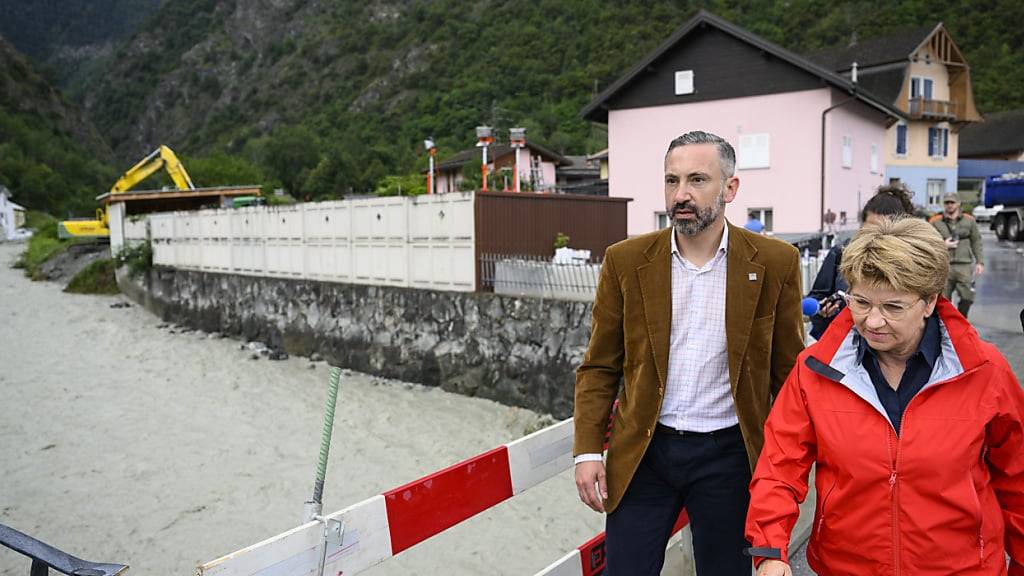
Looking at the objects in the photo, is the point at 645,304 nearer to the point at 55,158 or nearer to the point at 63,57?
the point at 55,158

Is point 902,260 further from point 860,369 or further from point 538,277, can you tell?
point 538,277

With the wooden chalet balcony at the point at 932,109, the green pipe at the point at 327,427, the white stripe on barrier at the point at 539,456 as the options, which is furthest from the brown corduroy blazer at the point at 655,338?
the wooden chalet balcony at the point at 932,109

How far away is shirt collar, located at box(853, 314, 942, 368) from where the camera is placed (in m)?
2.15

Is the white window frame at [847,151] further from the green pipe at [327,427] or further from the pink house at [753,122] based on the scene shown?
the green pipe at [327,427]

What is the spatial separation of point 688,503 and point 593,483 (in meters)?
0.32

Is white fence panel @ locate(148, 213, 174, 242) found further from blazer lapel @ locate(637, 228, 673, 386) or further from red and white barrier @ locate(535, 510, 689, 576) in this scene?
blazer lapel @ locate(637, 228, 673, 386)

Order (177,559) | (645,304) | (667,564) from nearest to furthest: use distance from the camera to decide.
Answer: (645,304) → (667,564) → (177,559)

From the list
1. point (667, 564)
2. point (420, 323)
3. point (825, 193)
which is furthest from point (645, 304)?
point (825, 193)

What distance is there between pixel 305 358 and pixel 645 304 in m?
18.4

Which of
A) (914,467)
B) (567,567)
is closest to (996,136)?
(567,567)

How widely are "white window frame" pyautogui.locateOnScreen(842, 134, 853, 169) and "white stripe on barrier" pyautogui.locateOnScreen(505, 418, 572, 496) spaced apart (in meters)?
26.4

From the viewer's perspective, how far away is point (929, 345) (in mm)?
2154

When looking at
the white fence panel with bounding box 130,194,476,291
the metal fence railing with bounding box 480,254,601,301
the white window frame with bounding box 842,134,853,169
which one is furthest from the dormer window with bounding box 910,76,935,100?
the metal fence railing with bounding box 480,254,601,301

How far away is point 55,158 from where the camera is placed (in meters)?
99.8
